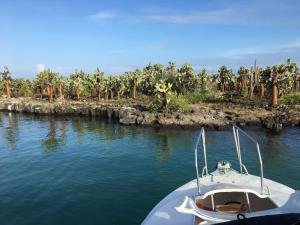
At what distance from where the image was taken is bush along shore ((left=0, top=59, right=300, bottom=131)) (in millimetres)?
65062

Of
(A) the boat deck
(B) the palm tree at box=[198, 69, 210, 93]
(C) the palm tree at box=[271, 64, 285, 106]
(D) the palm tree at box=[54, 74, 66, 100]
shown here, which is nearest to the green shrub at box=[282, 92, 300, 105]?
(C) the palm tree at box=[271, 64, 285, 106]

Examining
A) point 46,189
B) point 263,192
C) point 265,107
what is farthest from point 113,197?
point 265,107

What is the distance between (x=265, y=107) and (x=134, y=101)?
3524 cm

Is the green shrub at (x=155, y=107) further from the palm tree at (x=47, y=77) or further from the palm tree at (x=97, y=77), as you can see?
the palm tree at (x=47, y=77)

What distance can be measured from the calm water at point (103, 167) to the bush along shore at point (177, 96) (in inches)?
240

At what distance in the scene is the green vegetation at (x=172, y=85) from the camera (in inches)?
2785

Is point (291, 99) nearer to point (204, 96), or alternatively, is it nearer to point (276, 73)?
point (276, 73)

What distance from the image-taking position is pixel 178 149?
45250 mm

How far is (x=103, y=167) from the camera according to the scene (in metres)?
36.5

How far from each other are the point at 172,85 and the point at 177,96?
1348cm

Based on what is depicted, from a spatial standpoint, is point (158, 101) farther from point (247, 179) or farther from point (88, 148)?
point (247, 179)

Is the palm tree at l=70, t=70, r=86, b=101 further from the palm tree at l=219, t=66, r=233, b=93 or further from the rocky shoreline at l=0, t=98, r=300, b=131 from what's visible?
the palm tree at l=219, t=66, r=233, b=93

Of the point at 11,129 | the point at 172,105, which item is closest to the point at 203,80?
the point at 172,105

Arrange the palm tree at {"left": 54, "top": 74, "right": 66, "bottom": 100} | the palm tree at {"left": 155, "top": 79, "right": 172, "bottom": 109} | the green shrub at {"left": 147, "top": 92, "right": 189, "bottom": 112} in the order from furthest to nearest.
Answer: the palm tree at {"left": 54, "top": 74, "right": 66, "bottom": 100}, the green shrub at {"left": 147, "top": 92, "right": 189, "bottom": 112}, the palm tree at {"left": 155, "top": 79, "right": 172, "bottom": 109}
